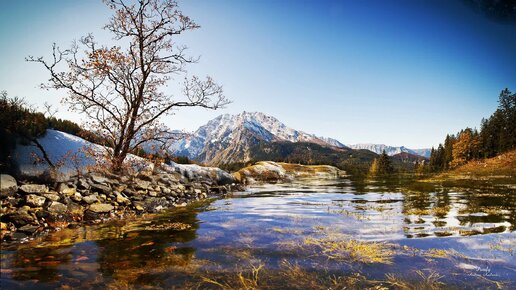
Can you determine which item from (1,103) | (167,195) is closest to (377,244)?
(167,195)

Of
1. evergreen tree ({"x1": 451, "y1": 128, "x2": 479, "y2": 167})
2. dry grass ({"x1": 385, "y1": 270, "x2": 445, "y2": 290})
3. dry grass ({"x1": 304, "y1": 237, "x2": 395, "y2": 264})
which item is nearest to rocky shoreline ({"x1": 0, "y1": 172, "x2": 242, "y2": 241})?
dry grass ({"x1": 304, "y1": 237, "x2": 395, "y2": 264})

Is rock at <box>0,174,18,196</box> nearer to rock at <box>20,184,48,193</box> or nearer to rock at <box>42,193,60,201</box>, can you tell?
rock at <box>20,184,48,193</box>

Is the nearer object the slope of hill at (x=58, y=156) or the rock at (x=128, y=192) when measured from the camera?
the slope of hill at (x=58, y=156)

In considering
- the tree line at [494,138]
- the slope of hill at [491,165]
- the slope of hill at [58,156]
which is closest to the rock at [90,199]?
the slope of hill at [58,156]

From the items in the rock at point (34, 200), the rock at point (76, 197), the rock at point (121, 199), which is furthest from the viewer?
the rock at point (121, 199)

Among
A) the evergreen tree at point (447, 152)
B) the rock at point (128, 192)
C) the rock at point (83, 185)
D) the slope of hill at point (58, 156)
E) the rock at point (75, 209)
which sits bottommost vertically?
the rock at point (75, 209)

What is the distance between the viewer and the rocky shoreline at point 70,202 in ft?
34.0

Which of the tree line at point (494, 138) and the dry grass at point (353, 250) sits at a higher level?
the tree line at point (494, 138)

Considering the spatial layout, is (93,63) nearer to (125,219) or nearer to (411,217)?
(125,219)

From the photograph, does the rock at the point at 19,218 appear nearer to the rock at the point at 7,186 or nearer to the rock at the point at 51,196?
the rock at the point at 7,186

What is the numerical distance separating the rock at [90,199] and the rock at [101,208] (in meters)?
0.44

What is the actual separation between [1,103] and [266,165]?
6395cm

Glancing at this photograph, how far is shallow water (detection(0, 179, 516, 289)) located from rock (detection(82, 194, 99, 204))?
3226 millimetres

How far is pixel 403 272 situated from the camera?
259 inches
